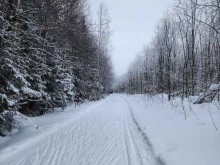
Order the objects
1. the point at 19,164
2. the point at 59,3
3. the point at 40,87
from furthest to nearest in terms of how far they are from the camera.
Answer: the point at 40,87 → the point at 59,3 → the point at 19,164

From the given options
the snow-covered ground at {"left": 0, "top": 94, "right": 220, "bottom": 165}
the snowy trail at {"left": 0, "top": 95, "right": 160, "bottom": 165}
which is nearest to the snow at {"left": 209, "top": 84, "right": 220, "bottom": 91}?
the snow-covered ground at {"left": 0, "top": 94, "right": 220, "bottom": 165}

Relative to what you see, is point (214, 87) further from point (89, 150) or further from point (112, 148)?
point (89, 150)

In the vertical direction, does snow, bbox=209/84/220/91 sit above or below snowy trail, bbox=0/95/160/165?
above

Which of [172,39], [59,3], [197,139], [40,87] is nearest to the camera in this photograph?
[197,139]

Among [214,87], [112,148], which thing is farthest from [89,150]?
[214,87]

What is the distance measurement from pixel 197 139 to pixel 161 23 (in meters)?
A: 22.1

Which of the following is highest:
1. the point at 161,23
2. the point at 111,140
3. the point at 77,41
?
the point at 161,23

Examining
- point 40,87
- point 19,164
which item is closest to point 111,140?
point 19,164

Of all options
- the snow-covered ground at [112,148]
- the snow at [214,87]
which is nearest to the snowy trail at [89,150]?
the snow-covered ground at [112,148]

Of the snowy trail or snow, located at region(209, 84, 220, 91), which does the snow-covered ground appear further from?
snow, located at region(209, 84, 220, 91)

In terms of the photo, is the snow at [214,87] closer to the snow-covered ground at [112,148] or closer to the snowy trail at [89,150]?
the snow-covered ground at [112,148]

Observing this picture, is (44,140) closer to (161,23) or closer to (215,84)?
(215,84)

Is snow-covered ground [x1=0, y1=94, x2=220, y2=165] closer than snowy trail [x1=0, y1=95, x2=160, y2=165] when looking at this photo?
Yes

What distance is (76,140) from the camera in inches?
262
